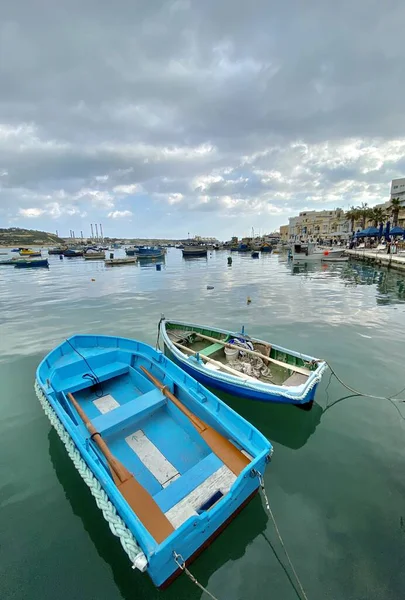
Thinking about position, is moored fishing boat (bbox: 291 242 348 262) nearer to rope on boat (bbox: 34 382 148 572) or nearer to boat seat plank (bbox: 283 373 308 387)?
boat seat plank (bbox: 283 373 308 387)

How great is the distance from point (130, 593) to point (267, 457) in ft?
9.11

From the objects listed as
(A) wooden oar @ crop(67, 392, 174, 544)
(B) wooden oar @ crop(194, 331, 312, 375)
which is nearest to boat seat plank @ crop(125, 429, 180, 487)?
(A) wooden oar @ crop(67, 392, 174, 544)

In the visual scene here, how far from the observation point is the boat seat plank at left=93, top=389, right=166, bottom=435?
5887mm

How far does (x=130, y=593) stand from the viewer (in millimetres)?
3834

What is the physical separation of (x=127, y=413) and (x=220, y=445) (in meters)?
2.31

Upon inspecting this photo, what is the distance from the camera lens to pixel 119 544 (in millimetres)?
4438

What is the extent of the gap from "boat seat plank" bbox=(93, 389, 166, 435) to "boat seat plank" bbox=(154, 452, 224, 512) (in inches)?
72.6

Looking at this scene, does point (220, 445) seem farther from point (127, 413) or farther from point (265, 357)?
point (265, 357)

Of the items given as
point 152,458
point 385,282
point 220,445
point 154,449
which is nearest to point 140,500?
point 152,458

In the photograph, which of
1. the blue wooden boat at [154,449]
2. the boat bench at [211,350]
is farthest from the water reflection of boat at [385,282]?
the blue wooden boat at [154,449]

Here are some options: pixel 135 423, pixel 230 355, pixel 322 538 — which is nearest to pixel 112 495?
pixel 135 423

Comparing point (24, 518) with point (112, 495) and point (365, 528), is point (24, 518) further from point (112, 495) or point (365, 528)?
point (365, 528)

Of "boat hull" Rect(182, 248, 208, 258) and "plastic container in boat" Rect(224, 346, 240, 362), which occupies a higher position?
"boat hull" Rect(182, 248, 208, 258)

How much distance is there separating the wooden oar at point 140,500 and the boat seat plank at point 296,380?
4.72 metres
